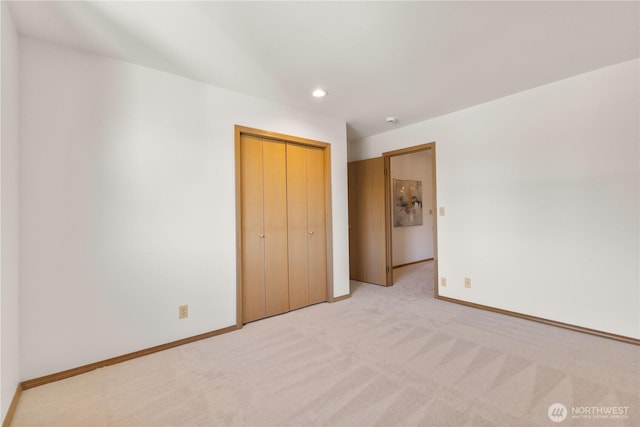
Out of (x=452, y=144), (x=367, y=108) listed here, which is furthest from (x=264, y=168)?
(x=452, y=144)

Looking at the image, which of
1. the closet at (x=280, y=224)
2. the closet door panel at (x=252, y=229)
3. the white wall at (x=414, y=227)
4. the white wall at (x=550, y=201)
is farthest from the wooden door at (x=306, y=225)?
the white wall at (x=414, y=227)

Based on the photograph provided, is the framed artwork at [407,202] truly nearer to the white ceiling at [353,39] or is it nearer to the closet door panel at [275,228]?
the white ceiling at [353,39]

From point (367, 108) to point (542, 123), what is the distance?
5.80 ft

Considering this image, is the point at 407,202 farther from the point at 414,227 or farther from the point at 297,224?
the point at 297,224

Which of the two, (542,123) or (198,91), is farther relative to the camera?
(542,123)

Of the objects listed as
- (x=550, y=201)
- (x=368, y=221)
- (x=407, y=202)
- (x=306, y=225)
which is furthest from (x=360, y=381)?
(x=407, y=202)

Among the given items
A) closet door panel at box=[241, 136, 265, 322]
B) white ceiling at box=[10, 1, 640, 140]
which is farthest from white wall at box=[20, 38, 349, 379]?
white ceiling at box=[10, 1, 640, 140]

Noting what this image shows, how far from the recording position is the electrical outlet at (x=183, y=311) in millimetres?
2405

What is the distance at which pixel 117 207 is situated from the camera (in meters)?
2.13

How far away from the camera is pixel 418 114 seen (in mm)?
3504

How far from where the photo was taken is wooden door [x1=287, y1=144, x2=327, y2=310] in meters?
3.23

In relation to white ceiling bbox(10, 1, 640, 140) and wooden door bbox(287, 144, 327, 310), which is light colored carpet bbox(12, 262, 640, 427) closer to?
wooden door bbox(287, 144, 327, 310)

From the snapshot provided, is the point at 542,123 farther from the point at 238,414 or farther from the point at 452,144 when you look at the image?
the point at 238,414

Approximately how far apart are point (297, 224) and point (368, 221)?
1.51m
